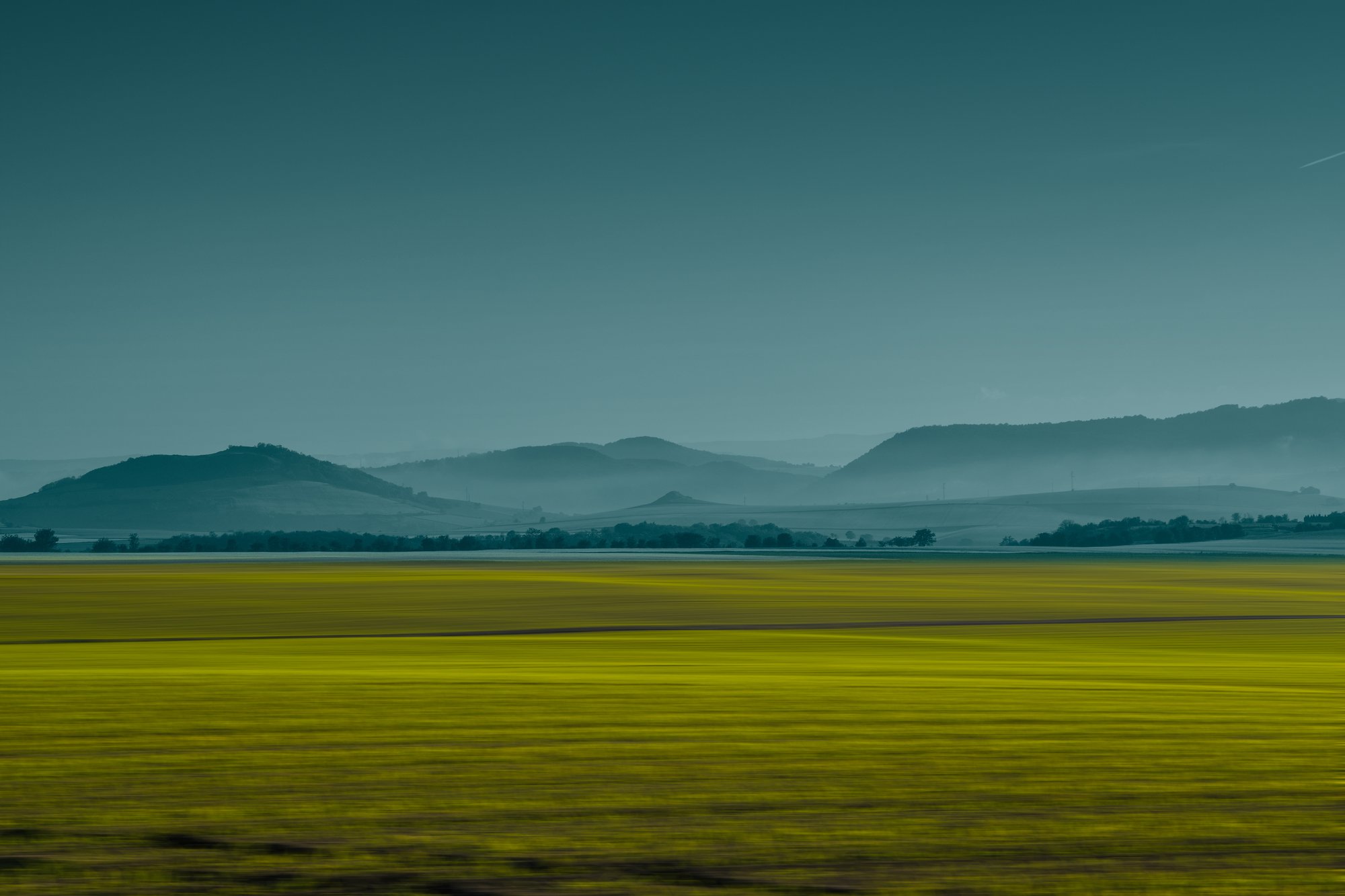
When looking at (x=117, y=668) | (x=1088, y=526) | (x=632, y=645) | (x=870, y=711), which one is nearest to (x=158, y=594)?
(x=632, y=645)

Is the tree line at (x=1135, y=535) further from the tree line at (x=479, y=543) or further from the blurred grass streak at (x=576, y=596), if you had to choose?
the blurred grass streak at (x=576, y=596)

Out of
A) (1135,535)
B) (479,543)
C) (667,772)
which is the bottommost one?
(667,772)

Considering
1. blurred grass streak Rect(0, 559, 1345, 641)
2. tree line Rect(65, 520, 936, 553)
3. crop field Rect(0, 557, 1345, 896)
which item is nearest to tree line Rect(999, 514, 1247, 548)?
tree line Rect(65, 520, 936, 553)

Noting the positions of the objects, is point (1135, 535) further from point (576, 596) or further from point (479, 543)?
point (576, 596)

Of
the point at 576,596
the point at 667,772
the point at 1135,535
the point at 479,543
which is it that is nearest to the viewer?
the point at 667,772

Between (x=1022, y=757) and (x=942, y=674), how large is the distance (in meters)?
8.49

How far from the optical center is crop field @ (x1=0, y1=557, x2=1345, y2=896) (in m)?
7.99

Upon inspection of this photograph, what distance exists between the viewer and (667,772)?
424 inches

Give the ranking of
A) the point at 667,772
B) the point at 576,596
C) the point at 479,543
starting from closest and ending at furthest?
1. the point at 667,772
2. the point at 576,596
3. the point at 479,543

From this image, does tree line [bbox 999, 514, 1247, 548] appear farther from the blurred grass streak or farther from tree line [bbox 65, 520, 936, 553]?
the blurred grass streak

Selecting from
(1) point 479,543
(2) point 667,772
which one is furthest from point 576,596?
(1) point 479,543

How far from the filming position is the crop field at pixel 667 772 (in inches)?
315

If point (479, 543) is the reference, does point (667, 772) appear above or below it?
below

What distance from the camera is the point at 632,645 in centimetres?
2894
